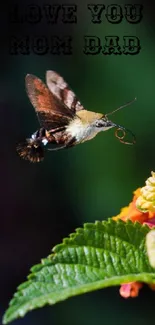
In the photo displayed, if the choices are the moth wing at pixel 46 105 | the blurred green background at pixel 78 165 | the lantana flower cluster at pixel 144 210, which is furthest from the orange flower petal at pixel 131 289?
the blurred green background at pixel 78 165

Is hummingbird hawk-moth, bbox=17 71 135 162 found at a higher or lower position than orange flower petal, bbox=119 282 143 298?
higher

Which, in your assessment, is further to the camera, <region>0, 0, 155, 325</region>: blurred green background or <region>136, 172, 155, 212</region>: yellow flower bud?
<region>0, 0, 155, 325</region>: blurred green background

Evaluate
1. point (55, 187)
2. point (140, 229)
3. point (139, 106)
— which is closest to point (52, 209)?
point (55, 187)

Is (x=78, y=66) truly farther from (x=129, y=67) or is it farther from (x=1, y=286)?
(x=1, y=286)

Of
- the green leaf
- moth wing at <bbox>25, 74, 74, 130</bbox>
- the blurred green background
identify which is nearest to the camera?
the green leaf

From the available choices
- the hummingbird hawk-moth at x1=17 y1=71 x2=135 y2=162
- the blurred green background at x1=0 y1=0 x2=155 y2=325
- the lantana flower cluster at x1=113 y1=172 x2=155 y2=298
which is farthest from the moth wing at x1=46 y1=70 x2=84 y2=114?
the blurred green background at x1=0 y1=0 x2=155 y2=325

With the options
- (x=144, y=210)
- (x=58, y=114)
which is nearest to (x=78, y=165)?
(x=58, y=114)

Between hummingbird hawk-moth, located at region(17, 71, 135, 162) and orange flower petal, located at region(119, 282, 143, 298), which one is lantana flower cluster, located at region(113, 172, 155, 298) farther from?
hummingbird hawk-moth, located at region(17, 71, 135, 162)

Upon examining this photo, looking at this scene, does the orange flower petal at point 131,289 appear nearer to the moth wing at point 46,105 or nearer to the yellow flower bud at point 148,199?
the yellow flower bud at point 148,199
